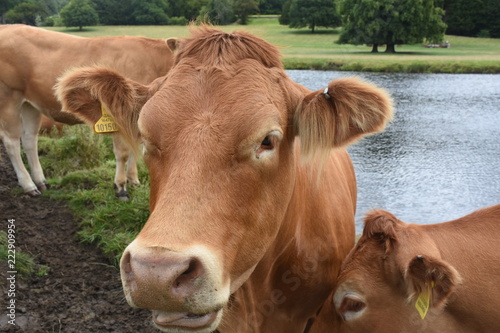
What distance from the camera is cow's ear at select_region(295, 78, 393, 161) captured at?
7.39ft

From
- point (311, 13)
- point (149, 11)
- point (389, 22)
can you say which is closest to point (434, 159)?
point (149, 11)

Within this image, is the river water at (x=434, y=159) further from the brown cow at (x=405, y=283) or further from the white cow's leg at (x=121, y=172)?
the white cow's leg at (x=121, y=172)

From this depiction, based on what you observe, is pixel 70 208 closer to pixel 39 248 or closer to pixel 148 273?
pixel 39 248

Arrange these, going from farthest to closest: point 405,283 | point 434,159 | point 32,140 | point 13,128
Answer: point 434,159, point 32,140, point 13,128, point 405,283

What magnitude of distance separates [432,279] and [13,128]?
608 centimetres

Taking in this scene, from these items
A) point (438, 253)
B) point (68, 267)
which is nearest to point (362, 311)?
point (438, 253)

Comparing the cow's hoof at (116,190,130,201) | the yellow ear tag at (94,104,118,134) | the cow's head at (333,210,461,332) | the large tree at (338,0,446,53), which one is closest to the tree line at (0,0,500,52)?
the large tree at (338,0,446,53)

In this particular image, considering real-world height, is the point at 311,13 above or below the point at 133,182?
above

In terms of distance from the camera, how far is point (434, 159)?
27.1 feet

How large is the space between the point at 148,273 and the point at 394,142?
8.47 meters

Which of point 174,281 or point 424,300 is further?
point 424,300

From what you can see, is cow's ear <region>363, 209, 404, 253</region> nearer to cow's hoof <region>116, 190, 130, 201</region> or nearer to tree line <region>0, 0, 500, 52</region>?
cow's hoof <region>116, 190, 130, 201</region>

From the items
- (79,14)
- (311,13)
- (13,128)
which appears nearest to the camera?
(13,128)

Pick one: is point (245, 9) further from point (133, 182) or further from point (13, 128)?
point (13, 128)
